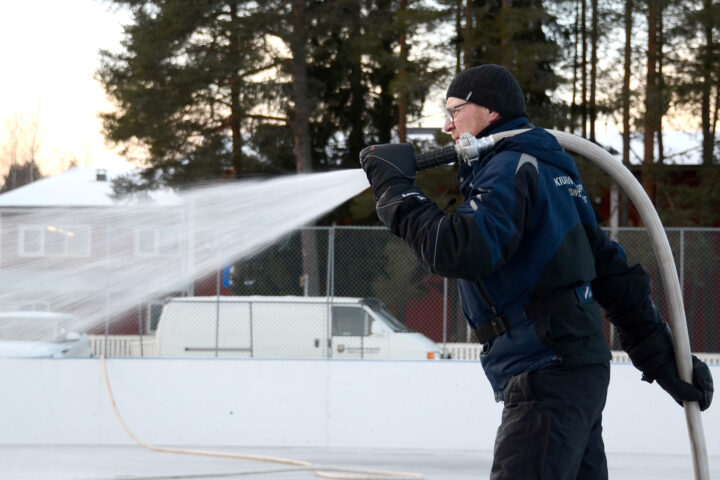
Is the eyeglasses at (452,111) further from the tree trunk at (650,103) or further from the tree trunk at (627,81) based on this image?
the tree trunk at (627,81)

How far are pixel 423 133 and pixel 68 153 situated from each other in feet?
72.5

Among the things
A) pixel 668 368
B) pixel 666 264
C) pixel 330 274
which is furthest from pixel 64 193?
pixel 668 368

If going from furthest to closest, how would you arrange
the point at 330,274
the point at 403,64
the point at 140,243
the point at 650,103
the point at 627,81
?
the point at 627,81
the point at 403,64
the point at 650,103
the point at 330,274
the point at 140,243

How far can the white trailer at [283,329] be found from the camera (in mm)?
12195

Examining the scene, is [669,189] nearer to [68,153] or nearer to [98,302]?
[98,302]

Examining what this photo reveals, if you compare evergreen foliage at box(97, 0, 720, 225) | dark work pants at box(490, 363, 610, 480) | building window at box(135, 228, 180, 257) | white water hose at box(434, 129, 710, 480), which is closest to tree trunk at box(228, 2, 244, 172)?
evergreen foliage at box(97, 0, 720, 225)

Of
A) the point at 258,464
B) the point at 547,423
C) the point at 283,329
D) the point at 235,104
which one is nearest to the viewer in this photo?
the point at 547,423

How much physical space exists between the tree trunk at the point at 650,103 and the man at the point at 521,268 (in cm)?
1473

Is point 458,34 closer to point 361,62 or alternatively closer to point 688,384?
point 361,62

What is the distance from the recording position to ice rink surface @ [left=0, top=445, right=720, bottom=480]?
7047mm

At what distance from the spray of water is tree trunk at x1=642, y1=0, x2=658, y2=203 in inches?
318

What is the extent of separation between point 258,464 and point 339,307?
475 cm

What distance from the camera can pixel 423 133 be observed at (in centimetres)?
1905

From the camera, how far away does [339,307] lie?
12.2 meters
